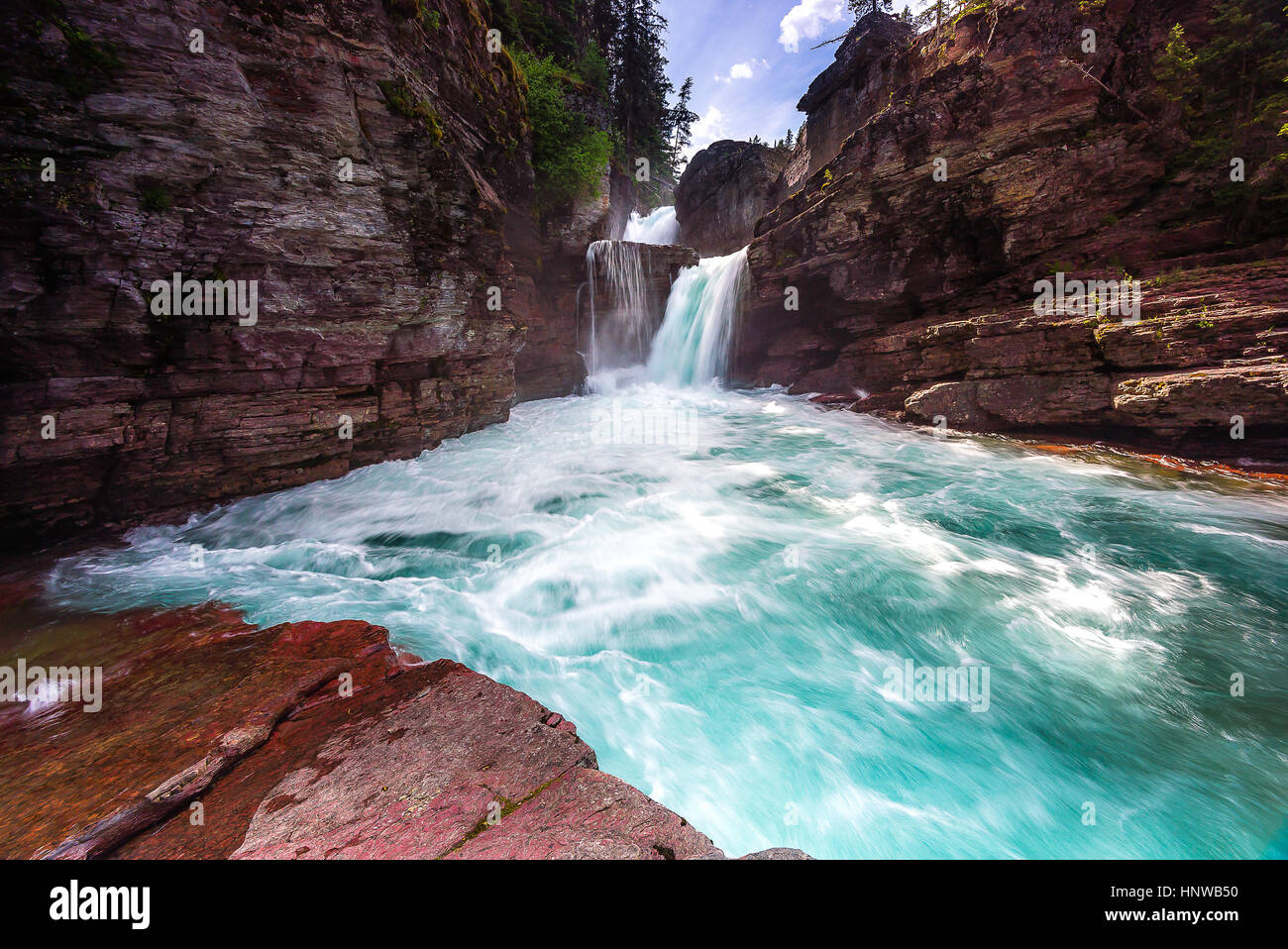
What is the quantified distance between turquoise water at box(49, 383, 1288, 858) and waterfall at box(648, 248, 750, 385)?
1229cm

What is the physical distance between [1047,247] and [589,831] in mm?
15913

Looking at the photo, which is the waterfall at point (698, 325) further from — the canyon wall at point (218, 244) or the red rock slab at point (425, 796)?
the red rock slab at point (425, 796)

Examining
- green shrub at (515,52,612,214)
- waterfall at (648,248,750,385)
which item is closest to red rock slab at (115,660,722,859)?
green shrub at (515,52,612,214)

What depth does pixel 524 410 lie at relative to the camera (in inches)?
677

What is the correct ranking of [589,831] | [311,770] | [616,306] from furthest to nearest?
[616,306] → [311,770] → [589,831]

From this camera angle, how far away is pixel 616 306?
812 inches

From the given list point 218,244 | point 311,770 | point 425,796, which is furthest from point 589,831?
point 218,244

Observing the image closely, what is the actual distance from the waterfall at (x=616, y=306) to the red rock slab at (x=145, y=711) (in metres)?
18.2

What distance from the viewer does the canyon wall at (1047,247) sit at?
8.22m

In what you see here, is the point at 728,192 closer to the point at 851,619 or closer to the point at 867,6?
the point at 867,6

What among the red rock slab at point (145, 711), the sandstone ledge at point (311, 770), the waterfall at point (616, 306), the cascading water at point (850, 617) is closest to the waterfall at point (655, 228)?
the waterfall at point (616, 306)

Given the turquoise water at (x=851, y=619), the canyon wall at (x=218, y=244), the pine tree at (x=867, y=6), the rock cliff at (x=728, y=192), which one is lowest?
the turquoise water at (x=851, y=619)

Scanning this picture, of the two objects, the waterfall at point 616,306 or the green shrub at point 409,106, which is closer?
the green shrub at point 409,106
